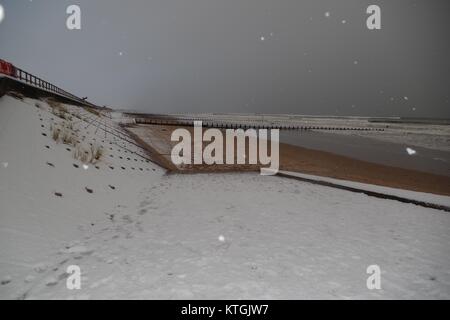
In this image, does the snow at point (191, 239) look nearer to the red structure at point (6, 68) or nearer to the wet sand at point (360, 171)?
the wet sand at point (360, 171)

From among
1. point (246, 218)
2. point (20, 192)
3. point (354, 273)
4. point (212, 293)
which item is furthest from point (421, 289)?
point (20, 192)

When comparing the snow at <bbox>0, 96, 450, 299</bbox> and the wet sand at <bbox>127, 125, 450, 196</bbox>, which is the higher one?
the snow at <bbox>0, 96, 450, 299</bbox>

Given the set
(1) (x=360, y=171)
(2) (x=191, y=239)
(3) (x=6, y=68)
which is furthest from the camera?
(3) (x=6, y=68)

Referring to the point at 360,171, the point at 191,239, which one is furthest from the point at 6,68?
the point at 360,171

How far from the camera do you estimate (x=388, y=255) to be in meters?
4.85

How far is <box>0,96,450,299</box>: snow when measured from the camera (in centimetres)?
379

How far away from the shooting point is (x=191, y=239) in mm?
5211

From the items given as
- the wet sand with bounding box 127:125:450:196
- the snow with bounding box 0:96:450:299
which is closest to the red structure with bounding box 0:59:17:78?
the wet sand with bounding box 127:125:450:196

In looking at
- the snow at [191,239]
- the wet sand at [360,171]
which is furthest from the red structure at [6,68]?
the snow at [191,239]

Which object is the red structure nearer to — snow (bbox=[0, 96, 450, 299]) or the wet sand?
the wet sand

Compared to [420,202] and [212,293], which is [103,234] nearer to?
[212,293]

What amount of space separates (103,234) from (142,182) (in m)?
4.27

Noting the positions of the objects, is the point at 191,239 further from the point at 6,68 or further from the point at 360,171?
the point at 6,68
